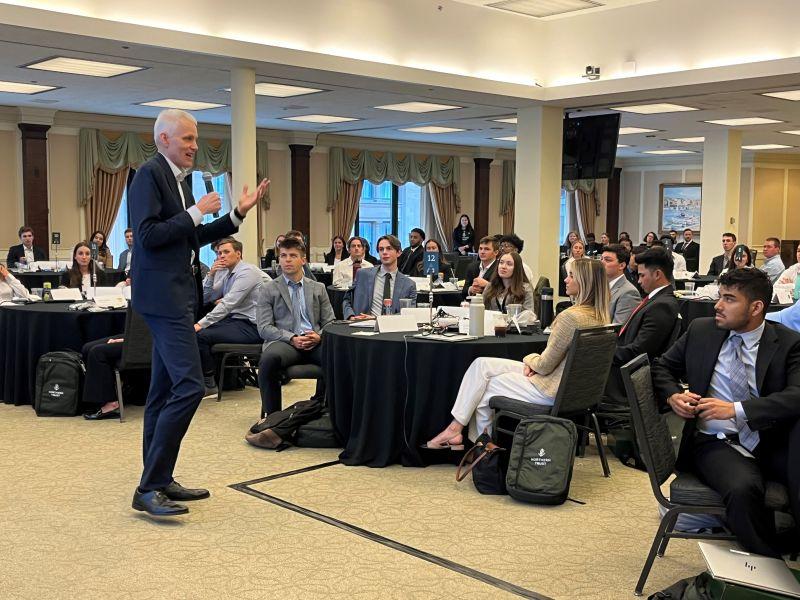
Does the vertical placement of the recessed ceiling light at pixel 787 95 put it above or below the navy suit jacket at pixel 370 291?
above

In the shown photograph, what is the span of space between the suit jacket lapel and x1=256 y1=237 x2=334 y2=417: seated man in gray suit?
340 cm

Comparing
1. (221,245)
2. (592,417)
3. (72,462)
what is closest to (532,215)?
(221,245)

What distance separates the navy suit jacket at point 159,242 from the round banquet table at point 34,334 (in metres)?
3.26

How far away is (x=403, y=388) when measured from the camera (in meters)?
5.44

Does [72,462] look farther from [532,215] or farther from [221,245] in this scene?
[532,215]

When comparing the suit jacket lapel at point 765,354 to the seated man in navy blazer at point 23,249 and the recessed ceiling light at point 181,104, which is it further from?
the seated man in navy blazer at point 23,249

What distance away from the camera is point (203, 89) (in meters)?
12.2

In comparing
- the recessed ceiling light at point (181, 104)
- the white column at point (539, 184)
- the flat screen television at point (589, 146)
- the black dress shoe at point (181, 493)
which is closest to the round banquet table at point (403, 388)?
the black dress shoe at point (181, 493)

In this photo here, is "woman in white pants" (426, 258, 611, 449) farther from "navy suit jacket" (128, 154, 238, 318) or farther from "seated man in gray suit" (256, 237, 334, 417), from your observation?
"navy suit jacket" (128, 154, 238, 318)

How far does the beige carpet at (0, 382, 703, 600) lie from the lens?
3.65m

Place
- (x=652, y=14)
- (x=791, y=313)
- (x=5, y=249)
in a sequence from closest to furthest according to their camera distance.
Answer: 1. (x=791, y=313)
2. (x=652, y=14)
3. (x=5, y=249)

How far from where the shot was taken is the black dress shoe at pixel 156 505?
14.4 ft

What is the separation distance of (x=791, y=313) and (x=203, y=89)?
30.9ft

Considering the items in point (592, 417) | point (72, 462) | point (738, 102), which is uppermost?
point (738, 102)
